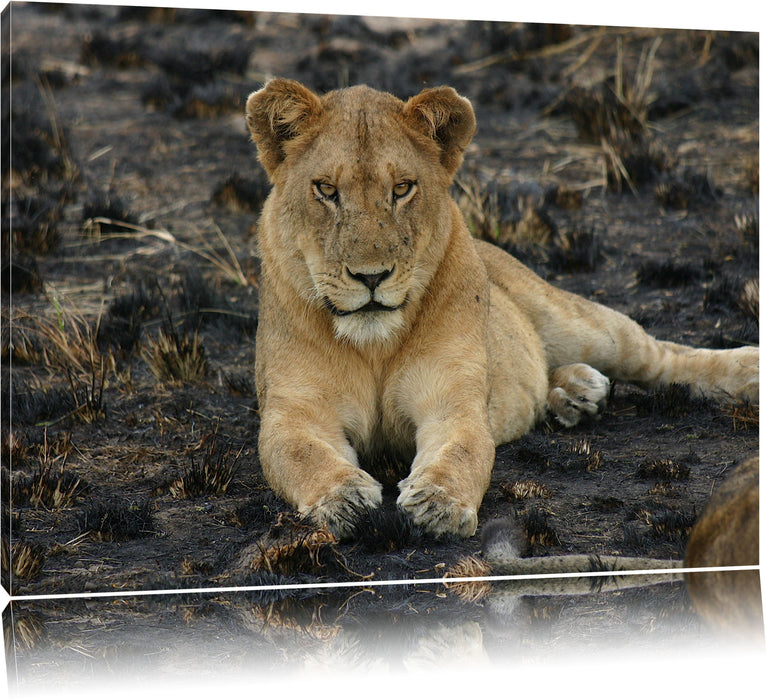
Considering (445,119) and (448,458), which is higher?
Result: (445,119)

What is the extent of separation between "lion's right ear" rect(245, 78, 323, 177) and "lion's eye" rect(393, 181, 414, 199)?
430mm

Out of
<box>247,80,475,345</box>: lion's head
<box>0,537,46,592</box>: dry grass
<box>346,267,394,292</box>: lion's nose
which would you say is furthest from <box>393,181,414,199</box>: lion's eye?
<box>0,537,46,592</box>: dry grass


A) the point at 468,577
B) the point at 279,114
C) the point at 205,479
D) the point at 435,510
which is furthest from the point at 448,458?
the point at 279,114

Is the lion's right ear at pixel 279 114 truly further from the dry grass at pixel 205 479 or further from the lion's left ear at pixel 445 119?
the dry grass at pixel 205 479

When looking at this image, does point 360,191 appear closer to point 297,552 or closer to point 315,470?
point 315,470

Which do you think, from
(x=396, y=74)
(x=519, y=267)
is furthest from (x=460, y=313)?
(x=396, y=74)

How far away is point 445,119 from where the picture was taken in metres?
4.70

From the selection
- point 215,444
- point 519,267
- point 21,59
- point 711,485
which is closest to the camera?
point 711,485

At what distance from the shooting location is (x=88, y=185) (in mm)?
7688

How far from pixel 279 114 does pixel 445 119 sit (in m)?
0.61

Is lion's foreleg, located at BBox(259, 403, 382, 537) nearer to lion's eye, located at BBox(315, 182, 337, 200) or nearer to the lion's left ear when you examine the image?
lion's eye, located at BBox(315, 182, 337, 200)

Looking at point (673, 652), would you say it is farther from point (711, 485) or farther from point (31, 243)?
point (31, 243)

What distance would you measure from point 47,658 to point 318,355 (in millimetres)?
1536

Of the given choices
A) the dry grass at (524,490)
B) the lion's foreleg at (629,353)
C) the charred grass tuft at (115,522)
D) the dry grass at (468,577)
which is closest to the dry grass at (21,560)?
the charred grass tuft at (115,522)
